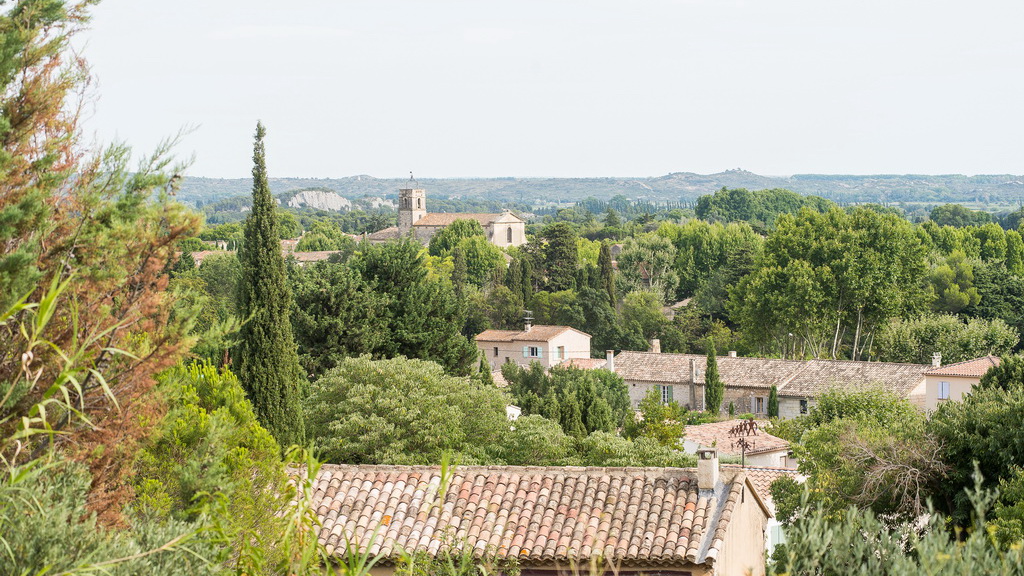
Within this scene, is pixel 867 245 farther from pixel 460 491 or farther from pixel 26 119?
pixel 26 119

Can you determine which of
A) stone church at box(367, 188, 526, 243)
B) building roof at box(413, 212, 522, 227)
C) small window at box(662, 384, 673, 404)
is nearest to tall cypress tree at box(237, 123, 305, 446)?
small window at box(662, 384, 673, 404)

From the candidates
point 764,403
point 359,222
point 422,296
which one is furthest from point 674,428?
point 359,222

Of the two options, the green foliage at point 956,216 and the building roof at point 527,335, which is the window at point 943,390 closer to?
the building roof at point 527,335

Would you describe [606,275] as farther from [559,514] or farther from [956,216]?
[956,216]

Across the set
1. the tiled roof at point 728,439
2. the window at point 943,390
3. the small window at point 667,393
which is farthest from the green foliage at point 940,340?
the tiled roof at point 728,439

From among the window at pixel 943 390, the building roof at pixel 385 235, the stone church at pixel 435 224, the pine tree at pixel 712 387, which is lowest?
the pine tree at pixel 712 387

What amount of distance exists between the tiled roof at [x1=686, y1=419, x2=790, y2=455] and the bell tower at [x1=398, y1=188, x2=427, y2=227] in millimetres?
94921

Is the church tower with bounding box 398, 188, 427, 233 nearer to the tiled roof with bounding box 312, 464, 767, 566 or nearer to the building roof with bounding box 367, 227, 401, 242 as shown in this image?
the building roof with bounding box 367, 227, 401, 242

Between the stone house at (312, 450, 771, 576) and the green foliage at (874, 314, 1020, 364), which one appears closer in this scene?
the stone house at (312, 450, 771, 576)

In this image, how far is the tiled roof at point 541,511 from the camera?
495 inches

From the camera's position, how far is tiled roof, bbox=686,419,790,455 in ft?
97.6

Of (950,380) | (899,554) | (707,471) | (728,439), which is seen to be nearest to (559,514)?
(707,471)

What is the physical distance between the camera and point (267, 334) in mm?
18234

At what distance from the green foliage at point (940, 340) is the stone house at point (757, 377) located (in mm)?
5661
